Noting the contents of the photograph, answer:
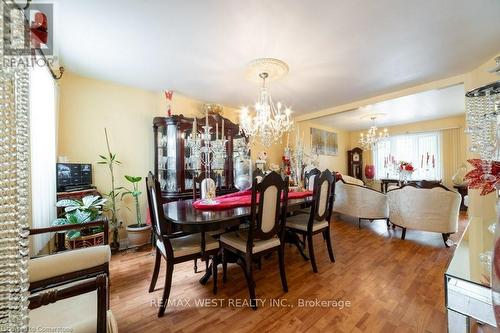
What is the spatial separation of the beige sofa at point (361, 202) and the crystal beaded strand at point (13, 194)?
3976mm

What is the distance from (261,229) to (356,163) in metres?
6.31

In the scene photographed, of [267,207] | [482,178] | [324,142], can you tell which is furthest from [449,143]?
[267,207]

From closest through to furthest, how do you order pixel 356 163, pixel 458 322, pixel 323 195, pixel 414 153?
pixel 458 322
pixel 323 195
pixel 414 153
pixel 356 163

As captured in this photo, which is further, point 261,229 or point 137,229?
point 137,229

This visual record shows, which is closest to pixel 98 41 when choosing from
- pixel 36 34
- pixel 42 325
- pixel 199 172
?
pixel 36 34

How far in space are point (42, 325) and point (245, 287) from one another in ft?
4.62

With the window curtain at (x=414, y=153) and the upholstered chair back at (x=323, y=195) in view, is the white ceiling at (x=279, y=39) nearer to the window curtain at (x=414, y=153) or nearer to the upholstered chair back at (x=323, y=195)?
the upholstered chair back at (x=323, y=195)

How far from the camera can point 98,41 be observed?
1896mm

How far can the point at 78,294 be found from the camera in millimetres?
705

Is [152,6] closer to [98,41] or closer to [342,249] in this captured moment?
[98,41]

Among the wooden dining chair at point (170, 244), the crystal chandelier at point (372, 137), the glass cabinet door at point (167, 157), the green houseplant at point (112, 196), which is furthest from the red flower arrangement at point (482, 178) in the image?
the crystal chandelier at point (372, 137)

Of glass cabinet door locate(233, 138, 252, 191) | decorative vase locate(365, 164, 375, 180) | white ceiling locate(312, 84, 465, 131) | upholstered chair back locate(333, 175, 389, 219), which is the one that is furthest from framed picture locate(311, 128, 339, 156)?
glass cabinet door locate(233, 138, 252, 191)

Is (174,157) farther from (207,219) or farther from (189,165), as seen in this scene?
(207,219)

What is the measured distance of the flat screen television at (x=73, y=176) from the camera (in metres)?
2.31
